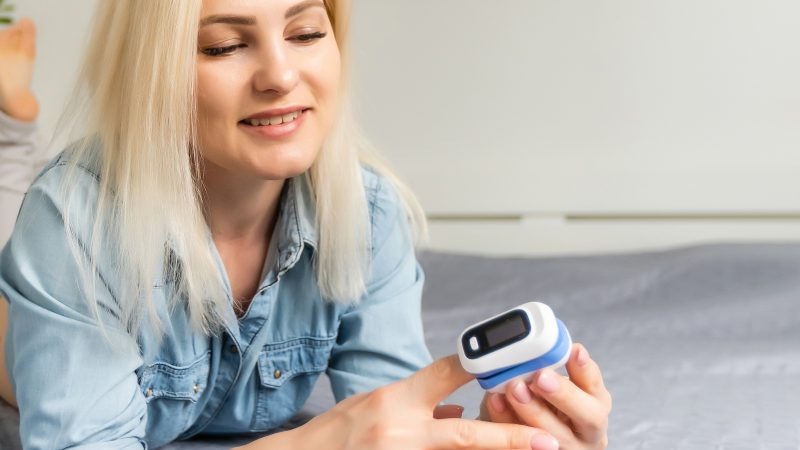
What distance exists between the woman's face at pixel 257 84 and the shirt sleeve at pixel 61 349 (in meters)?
0.15

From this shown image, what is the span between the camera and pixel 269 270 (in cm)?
109

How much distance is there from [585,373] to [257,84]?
15.4 inches

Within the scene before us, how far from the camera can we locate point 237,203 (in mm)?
1068

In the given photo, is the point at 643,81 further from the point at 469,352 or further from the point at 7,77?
the point at 469,352

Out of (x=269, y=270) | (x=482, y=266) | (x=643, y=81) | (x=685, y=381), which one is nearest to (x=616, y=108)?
(x=643, y=81)

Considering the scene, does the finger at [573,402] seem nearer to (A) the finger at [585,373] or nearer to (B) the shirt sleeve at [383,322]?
(A) the finger at [585,373]

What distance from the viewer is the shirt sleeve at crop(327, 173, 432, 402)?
1.12 meters

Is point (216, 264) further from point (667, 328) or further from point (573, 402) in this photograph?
point (667, 328)

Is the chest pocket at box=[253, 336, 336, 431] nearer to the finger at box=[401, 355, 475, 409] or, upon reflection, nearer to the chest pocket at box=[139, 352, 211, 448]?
the chest pocket at box=[139, 352, 211, 448]

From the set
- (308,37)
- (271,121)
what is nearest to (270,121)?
(271,121)

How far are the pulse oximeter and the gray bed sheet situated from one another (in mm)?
310

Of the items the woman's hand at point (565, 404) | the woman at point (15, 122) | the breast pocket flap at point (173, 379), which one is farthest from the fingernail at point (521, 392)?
the woman at point (15, 122)

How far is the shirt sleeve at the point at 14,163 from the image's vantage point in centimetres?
169

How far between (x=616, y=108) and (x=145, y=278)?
143 cm
